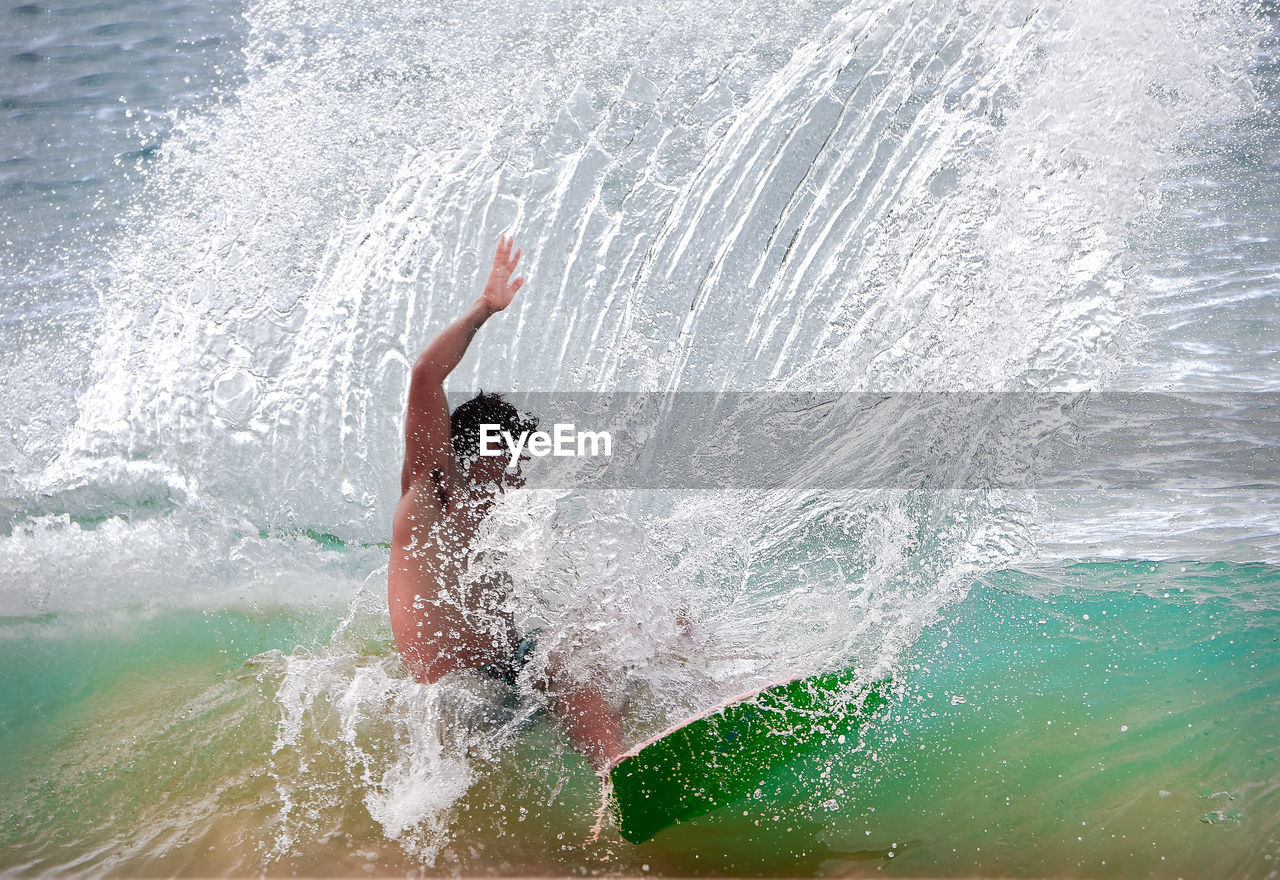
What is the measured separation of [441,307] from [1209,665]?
251 centimetres

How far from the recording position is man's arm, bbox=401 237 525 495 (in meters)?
1.81

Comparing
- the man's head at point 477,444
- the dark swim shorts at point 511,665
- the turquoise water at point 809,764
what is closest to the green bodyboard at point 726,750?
the turquoise water at point 809,764

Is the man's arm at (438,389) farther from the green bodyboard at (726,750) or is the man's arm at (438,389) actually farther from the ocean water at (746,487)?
the green bodyboard at (726,750)

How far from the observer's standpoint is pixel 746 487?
2.43 meters

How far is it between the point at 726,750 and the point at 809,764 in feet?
0.70

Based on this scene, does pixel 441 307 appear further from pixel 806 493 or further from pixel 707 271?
pixel 806 493

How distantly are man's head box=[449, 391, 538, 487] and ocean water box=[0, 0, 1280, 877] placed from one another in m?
0.09

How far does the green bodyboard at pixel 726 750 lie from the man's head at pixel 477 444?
0.69m

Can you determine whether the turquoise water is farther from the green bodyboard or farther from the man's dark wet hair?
the man's dark wet hair

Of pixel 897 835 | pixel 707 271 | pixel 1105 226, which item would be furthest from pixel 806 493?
pixel 1105 226

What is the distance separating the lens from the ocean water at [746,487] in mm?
1906

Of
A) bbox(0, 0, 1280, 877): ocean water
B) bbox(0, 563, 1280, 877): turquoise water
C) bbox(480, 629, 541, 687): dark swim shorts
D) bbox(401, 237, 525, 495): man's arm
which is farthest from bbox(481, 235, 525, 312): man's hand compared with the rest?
bbox(0, 563, 1280, 877): turquoise water

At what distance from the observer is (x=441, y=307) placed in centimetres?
273

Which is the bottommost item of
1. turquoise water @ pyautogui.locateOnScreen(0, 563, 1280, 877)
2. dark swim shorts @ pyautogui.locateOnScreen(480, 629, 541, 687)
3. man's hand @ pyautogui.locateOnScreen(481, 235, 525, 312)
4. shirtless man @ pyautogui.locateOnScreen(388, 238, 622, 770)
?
turquoise water @ pyautogui.locateOnScreen(0, 563, 1280, 877)
